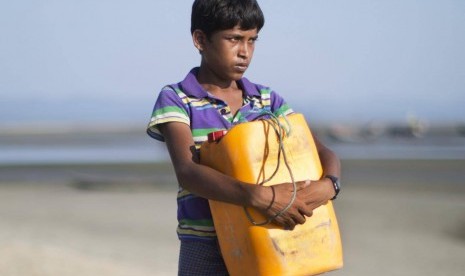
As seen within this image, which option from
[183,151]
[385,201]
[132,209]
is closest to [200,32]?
[183,151]

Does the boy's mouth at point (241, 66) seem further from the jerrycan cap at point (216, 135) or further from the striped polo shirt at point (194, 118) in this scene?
the jerrycan cap at point (216, 135)

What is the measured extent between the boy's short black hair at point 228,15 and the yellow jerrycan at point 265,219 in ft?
1.17

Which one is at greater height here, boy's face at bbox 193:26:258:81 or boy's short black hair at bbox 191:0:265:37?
boy's short black hair at bbox 191:0:265:37

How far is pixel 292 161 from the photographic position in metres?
2.56

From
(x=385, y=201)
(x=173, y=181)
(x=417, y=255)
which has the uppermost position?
(x=417, y=255)

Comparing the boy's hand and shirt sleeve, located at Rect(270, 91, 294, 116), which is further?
shirt sleeve, located at Rect(270, 91, 294, 116)

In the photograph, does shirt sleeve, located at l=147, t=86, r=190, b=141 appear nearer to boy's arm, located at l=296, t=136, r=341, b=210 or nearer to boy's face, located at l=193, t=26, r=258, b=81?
boy's face, located at l=193, t=26, r=258, b=81

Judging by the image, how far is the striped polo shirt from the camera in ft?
8.94

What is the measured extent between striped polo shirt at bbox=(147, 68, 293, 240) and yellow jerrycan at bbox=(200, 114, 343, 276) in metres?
0.14

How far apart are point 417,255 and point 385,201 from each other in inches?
136

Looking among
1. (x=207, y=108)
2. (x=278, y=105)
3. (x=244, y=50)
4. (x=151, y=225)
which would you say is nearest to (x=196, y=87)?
(x=207, y=108)

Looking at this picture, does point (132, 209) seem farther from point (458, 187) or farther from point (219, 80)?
point (219, 80)

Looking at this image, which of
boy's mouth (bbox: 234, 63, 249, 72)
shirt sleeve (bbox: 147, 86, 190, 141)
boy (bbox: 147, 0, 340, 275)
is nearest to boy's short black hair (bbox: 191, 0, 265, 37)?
boy (bbox: 147, 0, 340, 275)

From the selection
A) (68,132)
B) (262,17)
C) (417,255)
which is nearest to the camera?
(262,17)
